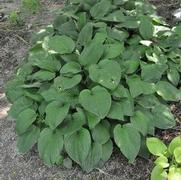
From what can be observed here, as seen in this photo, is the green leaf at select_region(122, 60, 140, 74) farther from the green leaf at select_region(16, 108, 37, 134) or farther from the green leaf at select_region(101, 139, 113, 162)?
the green leaf at select_region(16, 108, 37, 134)

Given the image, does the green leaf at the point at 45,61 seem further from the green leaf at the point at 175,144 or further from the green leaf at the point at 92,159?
the green leaf at the point at 175,144

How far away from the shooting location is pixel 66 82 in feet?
11.1

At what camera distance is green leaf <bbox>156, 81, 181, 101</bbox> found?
346 centimetres

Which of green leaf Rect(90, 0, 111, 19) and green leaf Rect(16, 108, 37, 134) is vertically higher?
green leaf Rect(90, 0, 111, 19)

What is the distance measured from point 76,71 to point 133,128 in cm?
65

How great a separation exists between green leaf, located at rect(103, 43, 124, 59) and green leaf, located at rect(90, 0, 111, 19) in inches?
22.3

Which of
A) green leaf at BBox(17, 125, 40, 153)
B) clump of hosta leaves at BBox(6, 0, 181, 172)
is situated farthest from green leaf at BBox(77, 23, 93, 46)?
green leaf at BBox(17, 125, 40, 153)

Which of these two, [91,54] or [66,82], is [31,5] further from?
[66,82]

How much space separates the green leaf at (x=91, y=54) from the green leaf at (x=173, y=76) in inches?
23.3

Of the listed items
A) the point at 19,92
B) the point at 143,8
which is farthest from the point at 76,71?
the point at 143,8

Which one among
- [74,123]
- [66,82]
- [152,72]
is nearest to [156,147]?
[74,123]

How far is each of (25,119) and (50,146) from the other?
0.33 metres

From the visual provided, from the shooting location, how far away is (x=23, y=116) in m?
3.40

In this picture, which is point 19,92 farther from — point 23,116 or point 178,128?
point 178,128
